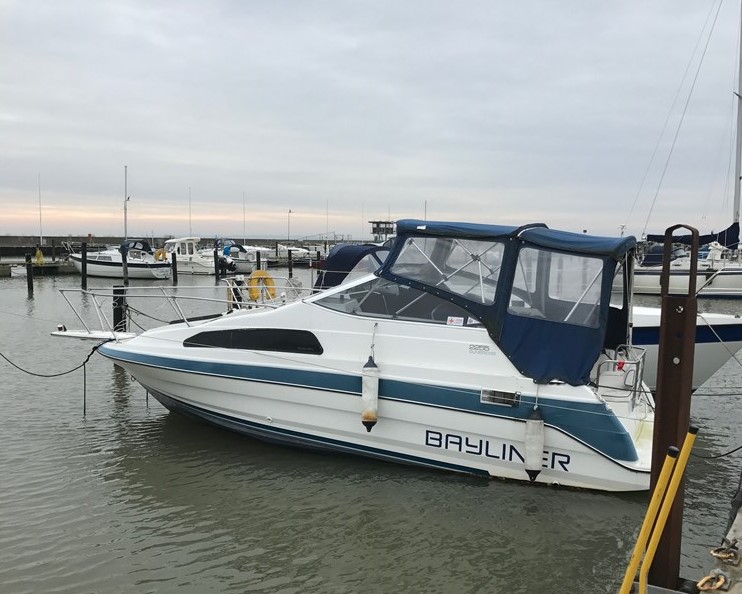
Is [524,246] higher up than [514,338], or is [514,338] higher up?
[524,246]

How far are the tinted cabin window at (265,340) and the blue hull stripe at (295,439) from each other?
94 cm

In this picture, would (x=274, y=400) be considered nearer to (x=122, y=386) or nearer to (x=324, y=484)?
(x=324, y=484)

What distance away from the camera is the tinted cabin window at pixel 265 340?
7391 millimetres

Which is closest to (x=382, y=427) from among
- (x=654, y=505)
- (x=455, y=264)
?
(x=455, y=264)

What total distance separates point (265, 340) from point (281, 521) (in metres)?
2.25

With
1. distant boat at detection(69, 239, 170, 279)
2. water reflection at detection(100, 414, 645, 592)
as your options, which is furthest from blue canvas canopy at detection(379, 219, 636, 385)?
distant boat at detection(69, 239, 170, 279)

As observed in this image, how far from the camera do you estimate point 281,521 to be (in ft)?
20.2

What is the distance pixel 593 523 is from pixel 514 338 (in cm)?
203

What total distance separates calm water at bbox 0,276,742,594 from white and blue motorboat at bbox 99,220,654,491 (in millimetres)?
426

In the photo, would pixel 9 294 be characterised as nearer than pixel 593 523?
No

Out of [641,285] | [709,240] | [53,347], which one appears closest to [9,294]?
[53,347]

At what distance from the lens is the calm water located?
526 cm

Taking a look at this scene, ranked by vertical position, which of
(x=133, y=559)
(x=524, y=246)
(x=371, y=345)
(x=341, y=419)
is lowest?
(x=133, y=559)

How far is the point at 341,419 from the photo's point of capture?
23.7 feet
